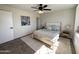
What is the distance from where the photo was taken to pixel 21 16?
210 inches

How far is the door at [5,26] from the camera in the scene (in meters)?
3.78

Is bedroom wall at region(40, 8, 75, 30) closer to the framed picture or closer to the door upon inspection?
the framed picture

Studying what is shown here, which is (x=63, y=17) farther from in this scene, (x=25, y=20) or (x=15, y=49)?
(x=15, y=49)

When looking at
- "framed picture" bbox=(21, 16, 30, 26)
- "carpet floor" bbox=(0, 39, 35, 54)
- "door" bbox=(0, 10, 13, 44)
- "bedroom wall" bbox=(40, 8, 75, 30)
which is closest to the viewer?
"carpet floor" bbox=(0, 39, 35, 54)

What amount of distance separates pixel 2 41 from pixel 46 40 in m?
2.56

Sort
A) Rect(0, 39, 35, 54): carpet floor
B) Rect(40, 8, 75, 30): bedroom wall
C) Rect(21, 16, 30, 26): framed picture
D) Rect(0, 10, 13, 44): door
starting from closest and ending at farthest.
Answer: Rect(0, 39, 35, 54): carpet floor → Rect(0, 10, 13, 44): door → Rect(40, 8, 75, 30): bedroom wall → Rect(21, 16, 30, 26): framed picture

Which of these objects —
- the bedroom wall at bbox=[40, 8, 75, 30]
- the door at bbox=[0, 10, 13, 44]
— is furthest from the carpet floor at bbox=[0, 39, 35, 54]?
the bedroom wall at bbox=[40, 8, 75, 30]

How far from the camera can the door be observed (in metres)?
3.78

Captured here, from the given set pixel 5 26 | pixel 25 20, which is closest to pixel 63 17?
pixel 25 20

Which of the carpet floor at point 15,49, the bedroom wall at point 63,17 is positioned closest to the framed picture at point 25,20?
the bedroom wall at point 63,17

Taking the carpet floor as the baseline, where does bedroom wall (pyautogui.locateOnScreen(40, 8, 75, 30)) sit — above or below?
above

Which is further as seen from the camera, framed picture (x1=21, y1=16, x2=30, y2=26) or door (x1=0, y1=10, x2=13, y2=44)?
framed picture (x1=21, y1=16, x2=30, y2=26)

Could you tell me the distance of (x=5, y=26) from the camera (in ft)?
13.0
